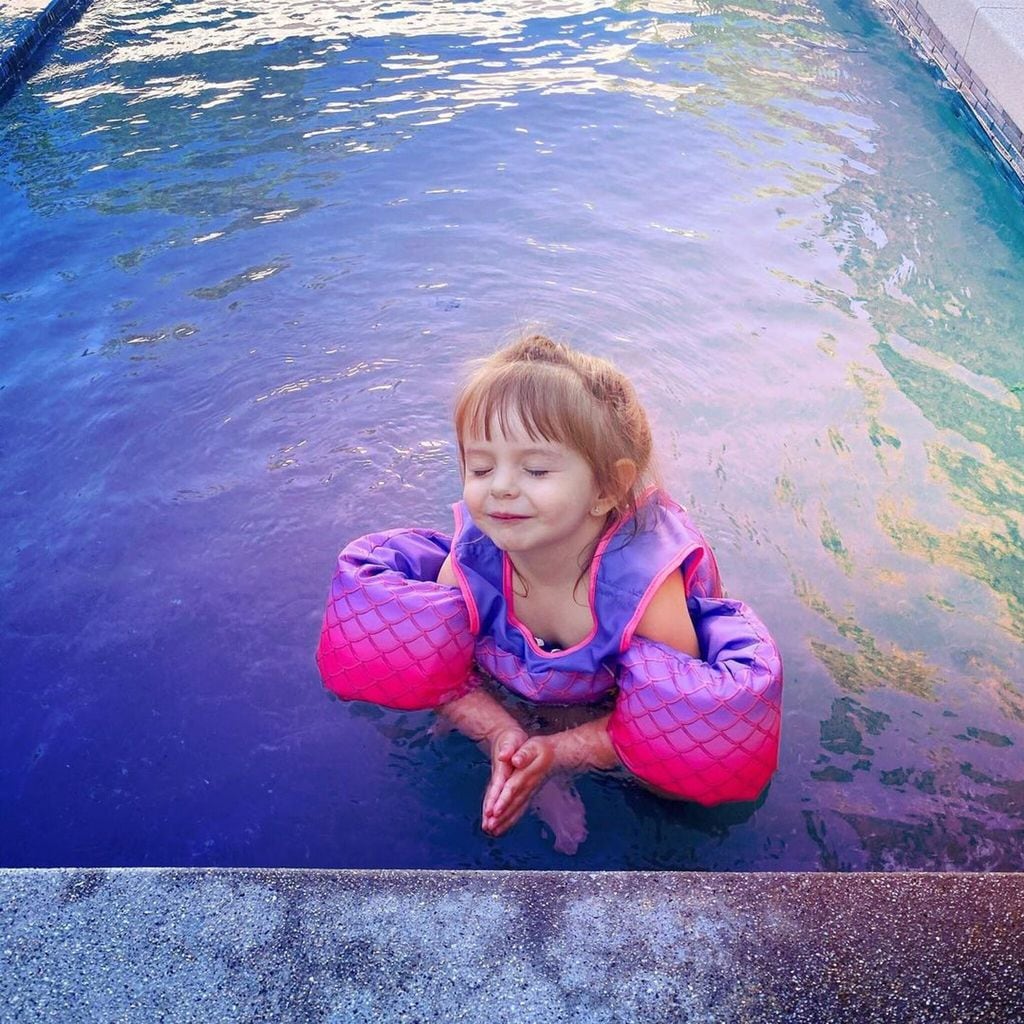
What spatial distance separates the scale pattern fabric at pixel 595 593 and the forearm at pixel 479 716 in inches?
3.4

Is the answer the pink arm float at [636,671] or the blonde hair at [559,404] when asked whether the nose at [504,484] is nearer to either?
the blonde hair at [559,404]

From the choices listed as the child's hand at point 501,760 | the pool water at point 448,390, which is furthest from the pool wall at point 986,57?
the child's hand at point 501,760

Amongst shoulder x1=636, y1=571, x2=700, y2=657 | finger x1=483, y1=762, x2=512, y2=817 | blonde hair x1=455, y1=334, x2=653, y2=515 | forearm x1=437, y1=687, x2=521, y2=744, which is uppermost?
blonde hair x1=455, y1=334, x2=653, y2=515

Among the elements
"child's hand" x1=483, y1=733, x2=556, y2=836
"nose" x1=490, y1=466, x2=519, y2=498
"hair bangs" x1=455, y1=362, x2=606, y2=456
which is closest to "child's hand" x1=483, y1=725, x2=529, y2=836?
"child's hand" x1=483, y1=733, x2=556, y2=836

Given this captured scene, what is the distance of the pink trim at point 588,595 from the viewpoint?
2748mm

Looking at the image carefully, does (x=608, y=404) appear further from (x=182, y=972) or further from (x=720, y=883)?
(x=182, y=972)

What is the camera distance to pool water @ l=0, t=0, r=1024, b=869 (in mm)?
2871

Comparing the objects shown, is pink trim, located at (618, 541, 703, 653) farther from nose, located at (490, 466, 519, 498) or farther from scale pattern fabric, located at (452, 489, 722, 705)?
nose, located at (490, 466, 519, 498)

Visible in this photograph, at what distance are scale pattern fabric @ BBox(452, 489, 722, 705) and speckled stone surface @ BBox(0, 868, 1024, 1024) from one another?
81 centimetres

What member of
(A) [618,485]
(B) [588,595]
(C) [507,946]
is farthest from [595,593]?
(C) [507,946]

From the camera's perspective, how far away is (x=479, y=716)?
9.46ft

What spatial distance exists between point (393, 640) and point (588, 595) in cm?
51

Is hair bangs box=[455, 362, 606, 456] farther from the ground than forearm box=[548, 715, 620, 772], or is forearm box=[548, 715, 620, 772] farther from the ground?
hair bangs box=[455, 362, 606, 456]

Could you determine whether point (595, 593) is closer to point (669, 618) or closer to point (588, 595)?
point (588, 595)
